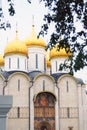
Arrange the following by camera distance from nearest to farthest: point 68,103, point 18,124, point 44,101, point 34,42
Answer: point 18,124, point 44,101, point 68,103, point 34,42

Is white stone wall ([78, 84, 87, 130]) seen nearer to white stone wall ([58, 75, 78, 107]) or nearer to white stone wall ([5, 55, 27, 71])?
white stone wall ([58, 75, 78, 107])

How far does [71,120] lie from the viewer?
2883cm

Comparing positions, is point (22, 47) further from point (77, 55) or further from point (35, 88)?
point (77, 55)

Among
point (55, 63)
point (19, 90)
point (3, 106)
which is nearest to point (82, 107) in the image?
point (55, 63)

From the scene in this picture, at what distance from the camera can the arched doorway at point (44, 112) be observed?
93.4 ft

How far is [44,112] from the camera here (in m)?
28.7

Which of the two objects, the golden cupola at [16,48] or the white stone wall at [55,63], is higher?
the golden cupola at [16,48]

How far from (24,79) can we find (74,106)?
4783 mm

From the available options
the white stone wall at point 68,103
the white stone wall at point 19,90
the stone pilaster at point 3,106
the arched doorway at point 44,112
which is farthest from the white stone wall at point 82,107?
the stone pilaster at point 3,106

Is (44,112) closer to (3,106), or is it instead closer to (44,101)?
(44,101)

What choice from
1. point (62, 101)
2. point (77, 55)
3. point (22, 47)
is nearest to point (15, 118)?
point (62, 101)

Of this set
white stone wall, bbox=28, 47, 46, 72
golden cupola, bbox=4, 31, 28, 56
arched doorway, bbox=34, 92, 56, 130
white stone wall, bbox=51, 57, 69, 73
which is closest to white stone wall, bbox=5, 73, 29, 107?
arched doorway, bbox=34, 92, 56, 130

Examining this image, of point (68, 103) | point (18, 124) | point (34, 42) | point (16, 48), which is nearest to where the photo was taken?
point (18, 124)

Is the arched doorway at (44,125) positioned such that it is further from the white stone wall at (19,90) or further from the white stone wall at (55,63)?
the white stone wall at (55,63)
